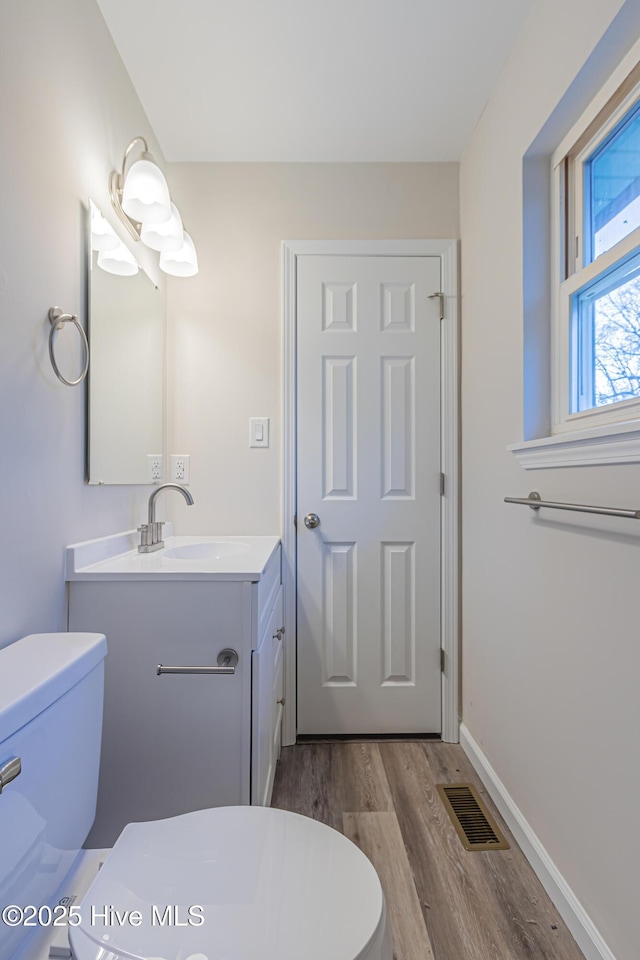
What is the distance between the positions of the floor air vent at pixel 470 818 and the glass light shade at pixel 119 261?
1950mm

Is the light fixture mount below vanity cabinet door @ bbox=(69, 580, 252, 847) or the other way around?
the other way around

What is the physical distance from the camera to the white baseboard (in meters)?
1.04

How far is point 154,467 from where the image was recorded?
1802mm

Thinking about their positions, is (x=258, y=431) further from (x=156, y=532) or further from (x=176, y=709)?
(x=176, y=709)

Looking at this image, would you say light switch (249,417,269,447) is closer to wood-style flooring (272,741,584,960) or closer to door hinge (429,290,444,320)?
door hinge (429,290,444,320)

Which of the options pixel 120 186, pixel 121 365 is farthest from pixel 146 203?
pixel 121 365

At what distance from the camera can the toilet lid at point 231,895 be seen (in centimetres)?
61

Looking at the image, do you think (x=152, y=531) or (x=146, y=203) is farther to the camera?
(x=152, y=531)

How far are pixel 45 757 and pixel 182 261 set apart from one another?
5.21 ft

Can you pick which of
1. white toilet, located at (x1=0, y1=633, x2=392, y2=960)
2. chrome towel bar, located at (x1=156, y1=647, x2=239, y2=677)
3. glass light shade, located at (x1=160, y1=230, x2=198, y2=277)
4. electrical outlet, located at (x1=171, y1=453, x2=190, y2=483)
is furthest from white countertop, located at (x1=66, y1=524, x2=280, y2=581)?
glass light shade, located at (x1=160, y1=230, x2=198, y2=277)

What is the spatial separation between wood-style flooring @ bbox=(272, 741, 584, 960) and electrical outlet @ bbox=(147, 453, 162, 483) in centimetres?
116

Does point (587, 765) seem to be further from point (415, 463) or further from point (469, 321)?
point (469, 321)

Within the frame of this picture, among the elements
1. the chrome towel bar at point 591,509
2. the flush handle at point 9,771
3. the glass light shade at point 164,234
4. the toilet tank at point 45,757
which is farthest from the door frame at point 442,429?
the flush handle at point 9,771

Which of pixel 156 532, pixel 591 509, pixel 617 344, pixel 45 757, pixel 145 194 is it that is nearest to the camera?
pixel 45 757
